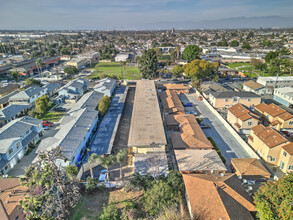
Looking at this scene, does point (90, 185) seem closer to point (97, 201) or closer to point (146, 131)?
point (97, 201)

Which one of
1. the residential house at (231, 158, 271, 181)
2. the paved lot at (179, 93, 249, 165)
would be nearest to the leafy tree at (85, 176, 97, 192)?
the residential house at (231, 158, 271, 181)

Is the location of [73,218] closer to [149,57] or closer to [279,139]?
[279,139]

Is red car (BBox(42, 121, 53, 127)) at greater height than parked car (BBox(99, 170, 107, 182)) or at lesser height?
greater

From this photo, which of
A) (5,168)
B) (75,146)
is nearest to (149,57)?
(75,146)

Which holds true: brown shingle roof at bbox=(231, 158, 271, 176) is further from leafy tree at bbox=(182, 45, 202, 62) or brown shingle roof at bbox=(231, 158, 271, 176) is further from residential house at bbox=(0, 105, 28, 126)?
leafy tree at bbox=(182, 45, 202, 62)

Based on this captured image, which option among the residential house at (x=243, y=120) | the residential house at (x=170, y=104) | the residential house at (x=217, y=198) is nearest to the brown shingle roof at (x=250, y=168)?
the residential house at (x=217, y=198)

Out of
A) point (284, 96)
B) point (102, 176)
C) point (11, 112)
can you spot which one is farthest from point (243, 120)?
point (11, 112)

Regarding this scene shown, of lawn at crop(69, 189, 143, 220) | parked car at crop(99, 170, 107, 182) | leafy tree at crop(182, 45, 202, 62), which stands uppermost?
leafy tree at crop(182, 45, 202, 62)
